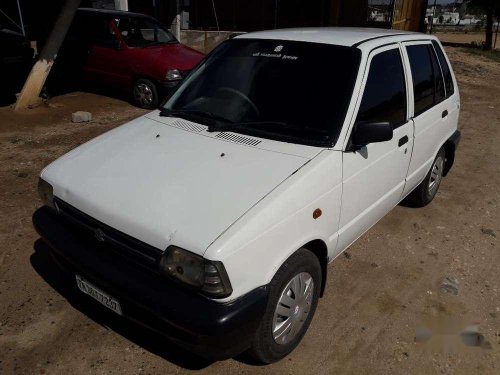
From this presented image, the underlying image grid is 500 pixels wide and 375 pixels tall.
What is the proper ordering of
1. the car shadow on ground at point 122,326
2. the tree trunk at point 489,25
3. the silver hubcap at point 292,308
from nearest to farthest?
the silver hubcap at point 292,308
the car shadow on ground at point 122,326
the tree trunk at point 489,25

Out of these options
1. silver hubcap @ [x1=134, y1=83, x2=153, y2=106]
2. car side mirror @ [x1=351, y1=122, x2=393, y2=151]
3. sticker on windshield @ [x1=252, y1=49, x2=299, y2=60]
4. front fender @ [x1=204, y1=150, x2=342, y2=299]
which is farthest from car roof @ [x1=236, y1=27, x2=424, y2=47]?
silver hubcap @ [x1=134, y1=83, x2=153, y2=106]

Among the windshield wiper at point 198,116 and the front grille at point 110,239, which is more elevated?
the windshield wiper at point 198,116

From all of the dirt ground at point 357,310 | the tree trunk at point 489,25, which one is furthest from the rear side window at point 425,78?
the tree trunk at point 489,25

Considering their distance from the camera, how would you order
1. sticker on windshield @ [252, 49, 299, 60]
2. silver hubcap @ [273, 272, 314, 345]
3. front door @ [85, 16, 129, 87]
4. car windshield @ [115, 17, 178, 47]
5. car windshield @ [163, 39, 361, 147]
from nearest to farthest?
silver hubcap @ [273, 272, 314, 345]
car windshield @ [163, 39, 361, 147]
sticker on windshield @ [252, 49, 299, 60]
front door @ [85, 16, 129, 87]
car windshield @ [115, 17, 178, 47]

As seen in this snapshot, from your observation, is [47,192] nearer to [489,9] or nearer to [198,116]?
[198,116]

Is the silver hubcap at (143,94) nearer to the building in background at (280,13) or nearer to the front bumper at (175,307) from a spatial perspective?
the front bumper at (175,307)

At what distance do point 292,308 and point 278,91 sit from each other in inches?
58.6

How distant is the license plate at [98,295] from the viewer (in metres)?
2.42

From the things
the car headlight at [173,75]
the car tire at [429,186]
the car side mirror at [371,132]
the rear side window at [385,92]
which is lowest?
the car tire at [429,186]

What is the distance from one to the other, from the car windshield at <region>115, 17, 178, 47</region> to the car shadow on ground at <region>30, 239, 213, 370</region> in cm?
629

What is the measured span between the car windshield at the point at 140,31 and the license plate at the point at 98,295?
6.96 meters

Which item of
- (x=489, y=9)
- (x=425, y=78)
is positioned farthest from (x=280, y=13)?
(x=425, y=78)

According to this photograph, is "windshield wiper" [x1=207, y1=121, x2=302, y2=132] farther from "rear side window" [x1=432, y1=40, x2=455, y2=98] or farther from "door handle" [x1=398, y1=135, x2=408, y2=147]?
"rear side window" [x1=432, y1=40, x2=455, y2=98]

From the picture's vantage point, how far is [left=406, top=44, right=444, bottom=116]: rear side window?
12.2 feet
